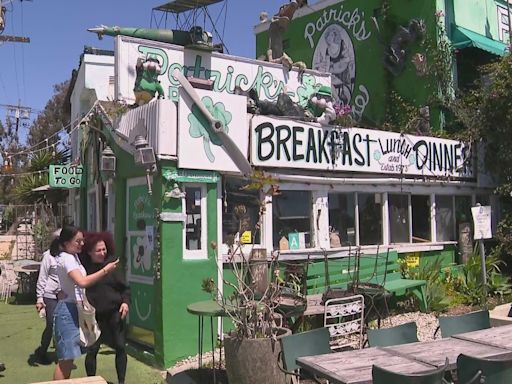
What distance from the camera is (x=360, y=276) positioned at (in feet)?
28.6

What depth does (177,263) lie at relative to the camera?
6.73 m

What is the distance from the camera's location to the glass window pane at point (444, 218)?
10797 millimetres

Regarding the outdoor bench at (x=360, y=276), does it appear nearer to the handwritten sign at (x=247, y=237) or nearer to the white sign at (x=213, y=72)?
the handwritten sign at (x=247, y=237)

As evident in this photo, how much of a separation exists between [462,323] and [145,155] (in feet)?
12.9

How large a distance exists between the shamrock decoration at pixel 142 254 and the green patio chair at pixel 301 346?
2.99 metres

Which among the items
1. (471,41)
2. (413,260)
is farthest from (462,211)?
(471,41)

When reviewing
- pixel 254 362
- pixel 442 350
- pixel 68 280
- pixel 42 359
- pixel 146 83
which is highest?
pixel 146 83

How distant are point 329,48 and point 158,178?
360 inches

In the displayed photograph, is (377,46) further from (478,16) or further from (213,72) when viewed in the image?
(213,72)

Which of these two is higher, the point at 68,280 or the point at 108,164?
the point at 108,164

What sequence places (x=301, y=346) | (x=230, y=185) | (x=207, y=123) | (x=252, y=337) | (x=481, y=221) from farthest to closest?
(x=481, y=221) → (x=230, y=185) → (x=207, y=123) → (x=252, y=337) → (x=301, y=346)

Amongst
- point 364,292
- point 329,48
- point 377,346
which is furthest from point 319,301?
point 329,48

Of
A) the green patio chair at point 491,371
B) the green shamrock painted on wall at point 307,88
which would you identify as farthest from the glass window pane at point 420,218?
the green patio chair at point 491,371

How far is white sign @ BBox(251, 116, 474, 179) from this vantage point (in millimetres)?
7750
